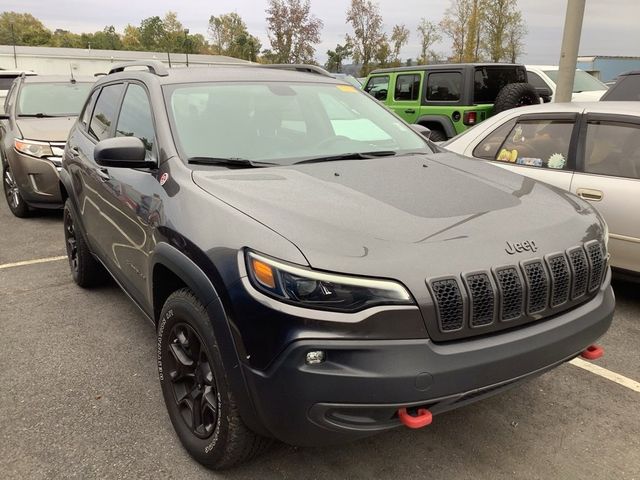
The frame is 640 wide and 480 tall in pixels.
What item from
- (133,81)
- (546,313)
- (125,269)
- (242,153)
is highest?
(133,81)

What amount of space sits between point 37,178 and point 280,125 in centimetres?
478

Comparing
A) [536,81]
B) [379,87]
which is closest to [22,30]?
[379,87]

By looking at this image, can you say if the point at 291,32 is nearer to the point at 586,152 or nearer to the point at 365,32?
the point at 365,32

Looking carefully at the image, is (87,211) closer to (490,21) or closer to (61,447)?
(61,447)

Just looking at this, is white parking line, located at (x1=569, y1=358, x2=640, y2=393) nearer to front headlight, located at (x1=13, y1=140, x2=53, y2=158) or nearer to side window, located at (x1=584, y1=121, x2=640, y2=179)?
side window, located at (x1=584, y1=121, x2=640, y2=179)

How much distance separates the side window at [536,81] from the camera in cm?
1120

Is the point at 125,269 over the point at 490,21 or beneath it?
beneath

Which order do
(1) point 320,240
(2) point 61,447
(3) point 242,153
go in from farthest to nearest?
(3) point 242,153 → (2) point 61,447 → (1) point 320,240

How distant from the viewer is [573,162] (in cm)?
444

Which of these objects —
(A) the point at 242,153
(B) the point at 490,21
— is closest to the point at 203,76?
(A) the point at 242,153

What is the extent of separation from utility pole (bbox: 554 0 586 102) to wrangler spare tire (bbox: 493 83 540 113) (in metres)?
1.21

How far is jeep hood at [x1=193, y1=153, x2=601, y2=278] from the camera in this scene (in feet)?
6.56

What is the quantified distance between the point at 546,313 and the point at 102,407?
2.26 metres

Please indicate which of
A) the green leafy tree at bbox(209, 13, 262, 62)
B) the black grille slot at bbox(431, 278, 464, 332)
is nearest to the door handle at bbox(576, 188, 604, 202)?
the black grille slot at bbox(431, 278, 464, 332)
